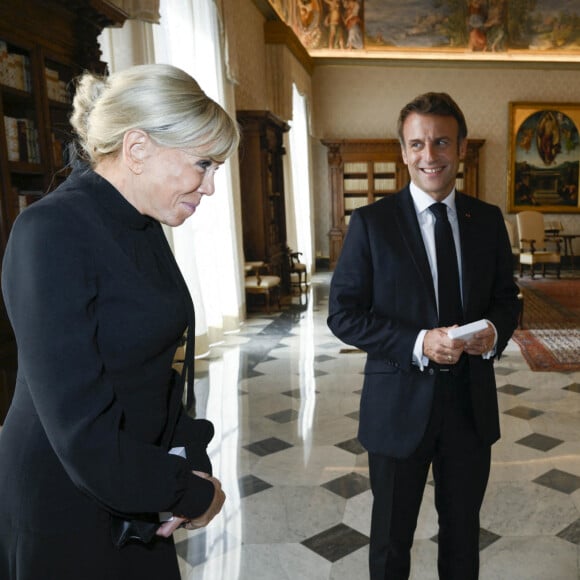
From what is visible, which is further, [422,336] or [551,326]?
[551,326]

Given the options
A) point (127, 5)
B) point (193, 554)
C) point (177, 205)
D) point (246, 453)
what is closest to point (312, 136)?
point (127, 5)

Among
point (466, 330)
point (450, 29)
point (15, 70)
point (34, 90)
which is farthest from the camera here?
point (450, 29)

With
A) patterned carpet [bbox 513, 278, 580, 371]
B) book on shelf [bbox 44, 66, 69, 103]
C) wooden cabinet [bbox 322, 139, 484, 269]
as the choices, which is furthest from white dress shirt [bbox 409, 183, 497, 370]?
wooden cabinet [bbox 322, 139, 484, 269]

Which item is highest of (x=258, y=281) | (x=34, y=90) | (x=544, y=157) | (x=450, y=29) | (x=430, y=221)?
(x=450, y=29)

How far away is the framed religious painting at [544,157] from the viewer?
15.5 m

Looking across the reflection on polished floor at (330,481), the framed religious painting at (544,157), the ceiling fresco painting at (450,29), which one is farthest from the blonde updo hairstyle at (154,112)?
the framed religious painting at (544,157)

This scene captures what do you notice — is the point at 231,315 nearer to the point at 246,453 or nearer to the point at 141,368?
the point at 246,453

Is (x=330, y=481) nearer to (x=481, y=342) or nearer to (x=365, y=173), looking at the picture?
(x=481, y=342)

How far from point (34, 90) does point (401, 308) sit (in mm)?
2978

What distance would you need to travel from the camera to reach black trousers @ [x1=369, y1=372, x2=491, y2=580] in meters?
2.04

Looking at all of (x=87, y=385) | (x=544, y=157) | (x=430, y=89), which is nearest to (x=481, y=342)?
(x=87, y=385)

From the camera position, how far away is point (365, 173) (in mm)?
15445

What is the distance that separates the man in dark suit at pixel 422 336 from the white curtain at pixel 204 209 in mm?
4258

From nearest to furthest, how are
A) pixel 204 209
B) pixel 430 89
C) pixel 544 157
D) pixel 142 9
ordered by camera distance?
pixel 142 9, pixel 204 209, pixel 430 89, pixel 544 157
